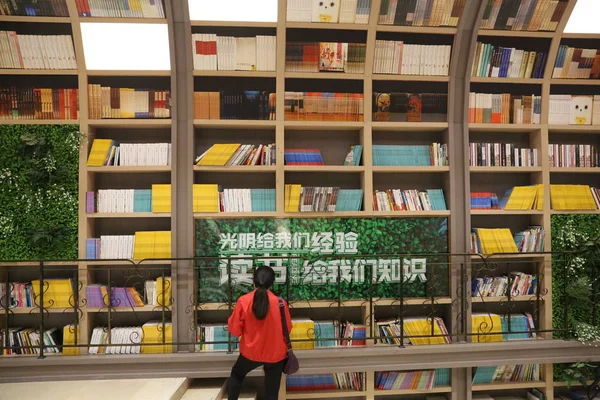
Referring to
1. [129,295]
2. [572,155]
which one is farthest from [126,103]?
[572,155]

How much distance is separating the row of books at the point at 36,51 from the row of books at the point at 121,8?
0.33m

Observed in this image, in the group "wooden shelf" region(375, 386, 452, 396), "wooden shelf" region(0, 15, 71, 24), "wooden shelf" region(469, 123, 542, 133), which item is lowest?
"wooden shelf" region(375, 386, 452, 396)

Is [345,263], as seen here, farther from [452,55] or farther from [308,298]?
[452,55]

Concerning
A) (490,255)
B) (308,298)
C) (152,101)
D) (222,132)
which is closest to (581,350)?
(490,255)

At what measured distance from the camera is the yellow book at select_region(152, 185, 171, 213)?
392 cm

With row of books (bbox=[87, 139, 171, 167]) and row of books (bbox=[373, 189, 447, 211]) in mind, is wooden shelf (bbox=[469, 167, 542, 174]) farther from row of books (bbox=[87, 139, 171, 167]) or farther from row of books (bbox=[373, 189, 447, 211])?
row of books (bbox=[87, 139, 171, 167])

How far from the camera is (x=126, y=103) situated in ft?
13.0

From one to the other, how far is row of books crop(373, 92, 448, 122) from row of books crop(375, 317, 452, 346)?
6.64 feet

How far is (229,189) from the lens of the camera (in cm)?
405

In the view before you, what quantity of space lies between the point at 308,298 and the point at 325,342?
45 centimetres

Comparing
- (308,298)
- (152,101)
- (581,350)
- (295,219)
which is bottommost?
(581,350)

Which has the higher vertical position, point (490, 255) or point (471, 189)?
point (471, 189)

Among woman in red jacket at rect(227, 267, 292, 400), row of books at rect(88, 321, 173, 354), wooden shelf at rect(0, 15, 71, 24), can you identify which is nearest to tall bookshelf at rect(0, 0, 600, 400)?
wooden shelf at rect(0, 15, 71, 24)

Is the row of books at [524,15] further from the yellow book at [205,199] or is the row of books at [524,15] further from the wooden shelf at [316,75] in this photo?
the yellow book at [205,199]
